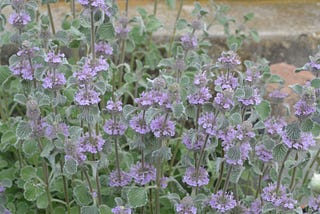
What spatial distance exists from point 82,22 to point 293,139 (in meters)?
0.56

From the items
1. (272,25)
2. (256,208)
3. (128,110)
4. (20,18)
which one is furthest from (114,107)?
(272,25)

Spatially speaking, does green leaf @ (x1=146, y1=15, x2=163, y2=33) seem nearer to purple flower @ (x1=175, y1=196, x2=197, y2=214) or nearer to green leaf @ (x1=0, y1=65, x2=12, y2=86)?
green leaf @ (x1=0, y1=65, x2=12, y2=86)

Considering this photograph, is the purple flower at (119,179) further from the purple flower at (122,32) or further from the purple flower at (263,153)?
the purple flower at (122,32)

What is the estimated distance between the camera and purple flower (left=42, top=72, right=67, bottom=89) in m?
1.61

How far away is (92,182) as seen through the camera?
5.71ft

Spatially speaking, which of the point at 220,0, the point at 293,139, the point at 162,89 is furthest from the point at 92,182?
the point at 220,0

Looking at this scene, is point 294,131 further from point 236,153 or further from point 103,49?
point 103,49

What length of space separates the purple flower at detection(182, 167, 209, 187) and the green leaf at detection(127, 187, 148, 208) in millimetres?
128

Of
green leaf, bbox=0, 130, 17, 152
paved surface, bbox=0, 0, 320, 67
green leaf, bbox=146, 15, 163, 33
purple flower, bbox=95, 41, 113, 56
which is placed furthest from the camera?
paved surface, bbox=0, 0, 320, 67

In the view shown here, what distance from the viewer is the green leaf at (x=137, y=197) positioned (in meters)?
1.53

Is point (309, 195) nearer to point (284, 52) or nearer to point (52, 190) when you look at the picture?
point (52, 190)

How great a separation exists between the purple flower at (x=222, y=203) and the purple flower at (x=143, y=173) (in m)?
0.16

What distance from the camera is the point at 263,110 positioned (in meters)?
1.62

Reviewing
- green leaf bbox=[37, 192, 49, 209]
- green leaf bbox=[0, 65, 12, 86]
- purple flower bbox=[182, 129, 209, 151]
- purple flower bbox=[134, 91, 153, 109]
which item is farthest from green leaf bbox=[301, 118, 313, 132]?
green leaf bbox=[0, 65, 12, 86]
